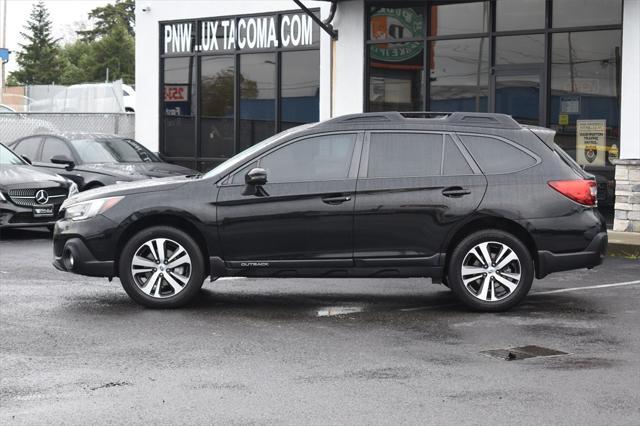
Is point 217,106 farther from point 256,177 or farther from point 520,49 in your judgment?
point 256,177

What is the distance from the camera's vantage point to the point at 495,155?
9617 millimetres

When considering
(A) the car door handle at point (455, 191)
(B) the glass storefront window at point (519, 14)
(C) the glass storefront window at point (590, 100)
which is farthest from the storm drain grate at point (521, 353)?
(B) the glass storefront window at point (519, 14)

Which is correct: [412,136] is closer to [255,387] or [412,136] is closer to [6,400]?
[255,387]

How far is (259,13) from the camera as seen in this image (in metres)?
21.0

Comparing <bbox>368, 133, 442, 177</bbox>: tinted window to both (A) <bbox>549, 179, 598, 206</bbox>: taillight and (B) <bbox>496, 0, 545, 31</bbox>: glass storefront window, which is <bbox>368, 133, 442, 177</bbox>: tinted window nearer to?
(A) <bbox>549, 179, 598, 206</bbox>: taillight

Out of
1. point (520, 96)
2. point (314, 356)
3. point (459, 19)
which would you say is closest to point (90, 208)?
point (314, 356)

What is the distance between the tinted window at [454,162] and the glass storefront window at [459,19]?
8.38m

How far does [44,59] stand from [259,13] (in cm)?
7239

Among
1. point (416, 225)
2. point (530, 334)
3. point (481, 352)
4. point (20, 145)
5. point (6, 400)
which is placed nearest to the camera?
point (6, 400)

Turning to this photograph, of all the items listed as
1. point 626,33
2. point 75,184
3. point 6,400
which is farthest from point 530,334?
point 75,184

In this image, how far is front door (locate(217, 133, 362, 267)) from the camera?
945 centimetres

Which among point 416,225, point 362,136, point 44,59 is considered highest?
point 44,59

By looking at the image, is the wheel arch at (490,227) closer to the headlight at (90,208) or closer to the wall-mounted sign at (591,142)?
the headlight at (90,208)

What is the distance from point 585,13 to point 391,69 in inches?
151
